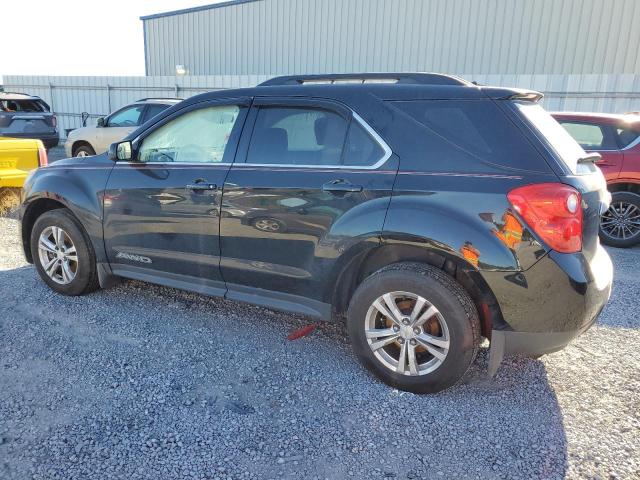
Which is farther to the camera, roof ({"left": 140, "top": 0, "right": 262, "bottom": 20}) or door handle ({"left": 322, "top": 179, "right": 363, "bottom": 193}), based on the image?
roof ({"left": 140, "top": 0, "right": 262, "bottom": 20})

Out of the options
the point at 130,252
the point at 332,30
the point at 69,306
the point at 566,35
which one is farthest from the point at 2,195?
the point at 566,35

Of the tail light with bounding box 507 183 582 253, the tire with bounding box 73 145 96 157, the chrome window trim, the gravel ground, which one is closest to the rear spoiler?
the tail light with bounding box 507 183 582 253

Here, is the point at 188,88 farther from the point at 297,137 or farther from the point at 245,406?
the point at 245,406

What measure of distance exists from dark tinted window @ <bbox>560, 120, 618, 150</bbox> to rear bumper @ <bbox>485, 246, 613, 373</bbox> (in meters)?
4.37

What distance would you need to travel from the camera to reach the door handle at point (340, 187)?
295cm

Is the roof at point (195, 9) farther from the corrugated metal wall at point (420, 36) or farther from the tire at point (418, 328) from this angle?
the tire at point (418, 328)

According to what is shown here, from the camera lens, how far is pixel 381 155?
295cm

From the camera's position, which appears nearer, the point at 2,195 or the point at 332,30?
the point at 2,195

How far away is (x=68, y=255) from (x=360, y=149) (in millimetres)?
2739

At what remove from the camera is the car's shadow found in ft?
7.82

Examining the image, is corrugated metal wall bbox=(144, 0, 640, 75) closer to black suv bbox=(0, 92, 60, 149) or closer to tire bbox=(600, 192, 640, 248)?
black suv bbox=(0, 92, 60, 149)

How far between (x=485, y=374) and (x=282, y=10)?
60.8 ft

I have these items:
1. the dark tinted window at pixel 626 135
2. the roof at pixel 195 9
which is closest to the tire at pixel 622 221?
the dark tinted window at pixel 626 135

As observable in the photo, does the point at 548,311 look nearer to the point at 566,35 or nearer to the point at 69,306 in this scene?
the point at 69,306
